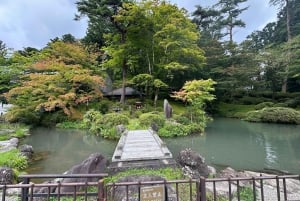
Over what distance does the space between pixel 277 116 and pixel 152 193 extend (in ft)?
55.6

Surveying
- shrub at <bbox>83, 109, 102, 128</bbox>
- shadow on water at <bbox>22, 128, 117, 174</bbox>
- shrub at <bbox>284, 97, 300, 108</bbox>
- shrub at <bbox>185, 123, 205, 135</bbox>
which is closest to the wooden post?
shadow on water at <bbox>22, 128, 117, 174</bbox>

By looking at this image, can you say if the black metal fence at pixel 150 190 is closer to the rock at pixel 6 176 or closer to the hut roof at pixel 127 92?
the rock at pixel 6 176

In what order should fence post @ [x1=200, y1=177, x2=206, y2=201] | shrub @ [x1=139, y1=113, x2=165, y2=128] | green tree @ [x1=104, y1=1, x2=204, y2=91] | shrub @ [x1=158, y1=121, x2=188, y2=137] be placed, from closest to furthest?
fence post @ [x1=200, y1=177, x2=206, y2=201]
shrub @ [x1=158, y1=121, x2=188, y2=137]
shrub @ [x1=139, y1=113, x2=165, y2=128]
green tree @ [x1=104, y1=1, x2=204, y2=91]

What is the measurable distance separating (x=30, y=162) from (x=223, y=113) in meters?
18.2

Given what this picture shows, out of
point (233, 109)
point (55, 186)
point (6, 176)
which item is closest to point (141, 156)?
point (6, 176)

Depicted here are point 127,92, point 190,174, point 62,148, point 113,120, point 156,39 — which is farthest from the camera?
point 127,92

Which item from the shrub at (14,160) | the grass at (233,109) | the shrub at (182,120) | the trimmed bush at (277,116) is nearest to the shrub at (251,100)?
the grass at (233,109)

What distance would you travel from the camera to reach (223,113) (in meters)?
22.3

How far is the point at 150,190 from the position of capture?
2.74 m

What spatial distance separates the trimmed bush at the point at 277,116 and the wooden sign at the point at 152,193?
1669cm

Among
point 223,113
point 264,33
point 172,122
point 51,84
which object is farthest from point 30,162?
point 264,33

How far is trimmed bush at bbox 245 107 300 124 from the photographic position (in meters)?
16.5

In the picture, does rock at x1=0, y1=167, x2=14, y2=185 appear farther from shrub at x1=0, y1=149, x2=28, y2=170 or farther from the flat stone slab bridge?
the flat stone slab bridge

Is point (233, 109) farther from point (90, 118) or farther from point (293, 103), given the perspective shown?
point (90, 118)
